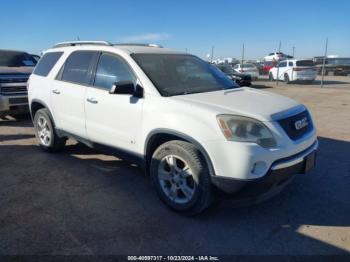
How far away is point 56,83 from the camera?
514cm

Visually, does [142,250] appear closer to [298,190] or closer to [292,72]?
[298,190]

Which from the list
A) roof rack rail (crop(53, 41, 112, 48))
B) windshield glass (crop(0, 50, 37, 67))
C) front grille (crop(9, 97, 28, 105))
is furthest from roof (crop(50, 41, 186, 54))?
windshield glass (crop(0, 50, 37, 67))

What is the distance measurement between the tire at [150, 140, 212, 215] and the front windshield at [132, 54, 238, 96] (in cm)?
71

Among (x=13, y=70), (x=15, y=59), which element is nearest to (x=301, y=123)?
(x=13, y=70)

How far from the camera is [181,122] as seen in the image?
3334 mm

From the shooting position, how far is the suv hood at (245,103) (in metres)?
3.23

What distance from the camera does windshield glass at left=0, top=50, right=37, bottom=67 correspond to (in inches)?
378

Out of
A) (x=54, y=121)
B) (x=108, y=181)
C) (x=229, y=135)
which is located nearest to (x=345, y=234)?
(x=229, y=135)

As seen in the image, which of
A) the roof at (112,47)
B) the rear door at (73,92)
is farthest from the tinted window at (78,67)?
the roof at (112,47)

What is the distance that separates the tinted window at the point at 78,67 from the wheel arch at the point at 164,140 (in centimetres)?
150

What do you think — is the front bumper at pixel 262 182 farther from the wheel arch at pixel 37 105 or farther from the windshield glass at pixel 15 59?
the windshield glass at pixel 15 59

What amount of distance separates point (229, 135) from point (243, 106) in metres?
0.49

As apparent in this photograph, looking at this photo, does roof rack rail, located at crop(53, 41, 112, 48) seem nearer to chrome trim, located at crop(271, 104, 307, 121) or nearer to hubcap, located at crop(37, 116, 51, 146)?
hubcap, located at crop(37, 116, 51, 146)

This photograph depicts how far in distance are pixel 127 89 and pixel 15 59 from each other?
25.2 feet
